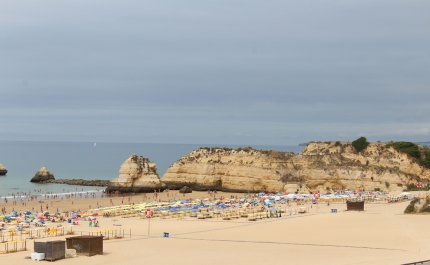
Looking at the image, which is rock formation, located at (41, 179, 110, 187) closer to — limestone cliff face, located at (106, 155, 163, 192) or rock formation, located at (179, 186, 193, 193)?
limestone cliff face, located at (106, 155, 163, 192)

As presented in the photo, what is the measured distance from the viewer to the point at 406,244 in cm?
2580

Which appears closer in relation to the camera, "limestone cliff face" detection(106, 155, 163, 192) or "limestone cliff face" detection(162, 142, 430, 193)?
"limestone cliff face" detection(162, 142, 430, 193)

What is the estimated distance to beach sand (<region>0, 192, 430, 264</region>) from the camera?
22.7 meters

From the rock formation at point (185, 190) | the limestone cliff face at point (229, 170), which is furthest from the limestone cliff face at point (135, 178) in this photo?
the rock formation at point (185, 190)

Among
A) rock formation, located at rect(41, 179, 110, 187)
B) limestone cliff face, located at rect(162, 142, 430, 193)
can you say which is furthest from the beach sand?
rock formation, located at rect(41, 179, 110, 187)

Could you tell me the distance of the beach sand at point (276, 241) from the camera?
22734mm

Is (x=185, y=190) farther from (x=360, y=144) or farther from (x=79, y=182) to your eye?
(x=79, y=182)

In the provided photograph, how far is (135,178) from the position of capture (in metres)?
68.1

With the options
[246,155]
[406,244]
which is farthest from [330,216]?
[246,155]

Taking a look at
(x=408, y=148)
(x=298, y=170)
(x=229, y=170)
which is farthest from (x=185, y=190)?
(x=408, y=148)

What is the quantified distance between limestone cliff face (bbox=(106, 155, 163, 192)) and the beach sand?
26169 millimetres

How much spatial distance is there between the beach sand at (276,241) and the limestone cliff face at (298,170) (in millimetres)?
18695

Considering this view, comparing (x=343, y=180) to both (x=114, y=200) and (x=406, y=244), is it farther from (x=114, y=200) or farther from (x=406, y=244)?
(x=406, y=244)

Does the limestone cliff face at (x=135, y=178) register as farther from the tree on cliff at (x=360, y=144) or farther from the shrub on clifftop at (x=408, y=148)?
the shrub on clifftop at (x=408, y=148)
